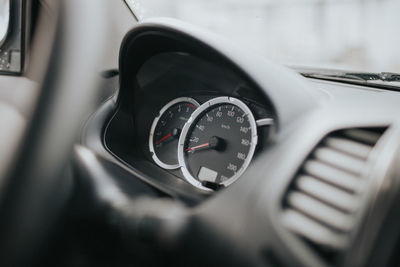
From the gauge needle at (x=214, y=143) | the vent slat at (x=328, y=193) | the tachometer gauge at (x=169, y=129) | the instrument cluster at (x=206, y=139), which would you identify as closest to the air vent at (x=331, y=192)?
the vent slat at (x=328, y=193)

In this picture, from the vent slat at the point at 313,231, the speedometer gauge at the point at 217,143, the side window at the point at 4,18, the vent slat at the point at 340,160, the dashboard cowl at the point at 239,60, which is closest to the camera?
the vent slat at the point at 313,231

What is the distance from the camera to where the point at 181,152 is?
1574 millimetres

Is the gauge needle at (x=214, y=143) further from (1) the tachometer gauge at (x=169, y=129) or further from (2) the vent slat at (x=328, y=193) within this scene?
(2) the vent slat at (x=328, y=193)

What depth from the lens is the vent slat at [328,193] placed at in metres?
0.75

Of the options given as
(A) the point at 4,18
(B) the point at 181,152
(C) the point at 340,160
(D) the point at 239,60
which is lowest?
(B) the point at 181,152

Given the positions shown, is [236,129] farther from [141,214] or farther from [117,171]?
[141,214]

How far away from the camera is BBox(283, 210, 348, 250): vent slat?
69 centimetres

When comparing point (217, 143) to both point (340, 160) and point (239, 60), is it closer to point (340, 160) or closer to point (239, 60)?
point (239, 60)

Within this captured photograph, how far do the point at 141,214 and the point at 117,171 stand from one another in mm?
269

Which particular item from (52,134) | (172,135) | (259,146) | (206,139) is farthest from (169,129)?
(52,134)

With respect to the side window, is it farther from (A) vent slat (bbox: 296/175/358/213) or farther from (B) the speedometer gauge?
(A) vent slat (bbox: 296/175/358/213)

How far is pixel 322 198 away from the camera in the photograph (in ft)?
2.54

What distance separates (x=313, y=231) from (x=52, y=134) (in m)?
0.67

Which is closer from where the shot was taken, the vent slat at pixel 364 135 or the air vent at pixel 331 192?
the air vent at pixel 331 192
